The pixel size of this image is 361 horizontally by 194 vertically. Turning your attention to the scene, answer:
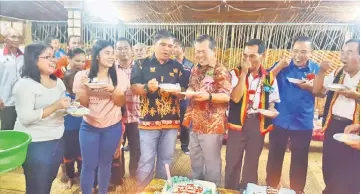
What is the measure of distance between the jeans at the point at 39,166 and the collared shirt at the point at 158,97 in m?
0.68

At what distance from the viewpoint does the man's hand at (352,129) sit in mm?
1756

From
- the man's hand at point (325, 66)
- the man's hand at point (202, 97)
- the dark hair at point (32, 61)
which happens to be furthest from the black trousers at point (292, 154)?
the dark hair at point (32, 61)

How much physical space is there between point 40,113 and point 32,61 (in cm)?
32

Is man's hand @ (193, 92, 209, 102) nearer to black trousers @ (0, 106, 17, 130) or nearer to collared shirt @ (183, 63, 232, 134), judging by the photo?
collared shirt @ (183, 63, 232, 134)

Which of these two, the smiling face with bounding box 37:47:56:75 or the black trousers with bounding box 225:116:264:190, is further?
the black trousers with bounding box 225:116:264:190

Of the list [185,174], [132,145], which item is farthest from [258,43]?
[132,145]

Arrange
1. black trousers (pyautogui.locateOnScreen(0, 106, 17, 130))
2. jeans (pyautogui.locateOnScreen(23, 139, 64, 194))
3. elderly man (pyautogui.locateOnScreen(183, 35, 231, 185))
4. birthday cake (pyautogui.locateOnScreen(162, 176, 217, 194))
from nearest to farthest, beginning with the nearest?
1. birthday cake (pyautogui.locateOnScreen(162, 176, 217, 194))
2. jeans (pyautogui.locateOnScreen(23, 139, 64, 194))
3. elderly man (pyautogui.locateOnScreen(183, 35, 231, 185))
4. black trousers (pyautogui.locateOnScreen(0, 106, 17, 130))

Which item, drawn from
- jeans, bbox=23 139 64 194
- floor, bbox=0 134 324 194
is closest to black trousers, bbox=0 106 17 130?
floor, bbox=0 134 324 194

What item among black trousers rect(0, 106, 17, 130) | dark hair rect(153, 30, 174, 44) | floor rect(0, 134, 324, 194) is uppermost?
dark hair rect(153, 30, 174, 44)

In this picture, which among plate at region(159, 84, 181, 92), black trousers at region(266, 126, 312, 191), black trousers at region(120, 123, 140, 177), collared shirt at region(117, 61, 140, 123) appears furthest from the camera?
black trousers at region(120, 123, 140, 177)

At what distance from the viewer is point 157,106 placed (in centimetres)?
219

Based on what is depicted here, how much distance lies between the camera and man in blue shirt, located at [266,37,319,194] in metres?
2.00

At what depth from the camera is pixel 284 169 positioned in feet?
7.36

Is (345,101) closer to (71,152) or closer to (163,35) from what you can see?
(163,35)
